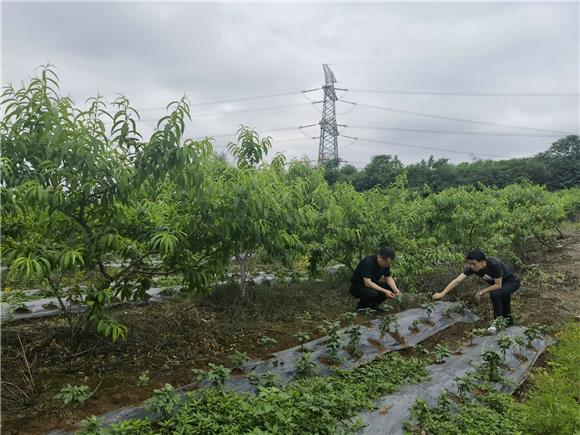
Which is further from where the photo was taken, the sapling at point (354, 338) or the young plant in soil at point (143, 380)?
the sapling at point (354, 338)

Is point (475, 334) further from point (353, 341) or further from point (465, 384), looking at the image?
point (465, 384)

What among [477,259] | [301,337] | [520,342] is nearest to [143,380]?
[301,337]

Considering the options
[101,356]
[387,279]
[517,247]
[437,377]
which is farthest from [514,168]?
[101,356]

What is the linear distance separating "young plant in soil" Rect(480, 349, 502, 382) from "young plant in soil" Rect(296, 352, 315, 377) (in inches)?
61.6

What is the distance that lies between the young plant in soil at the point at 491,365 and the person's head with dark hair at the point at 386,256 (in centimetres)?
158

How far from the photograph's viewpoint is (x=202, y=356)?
13.2 ft

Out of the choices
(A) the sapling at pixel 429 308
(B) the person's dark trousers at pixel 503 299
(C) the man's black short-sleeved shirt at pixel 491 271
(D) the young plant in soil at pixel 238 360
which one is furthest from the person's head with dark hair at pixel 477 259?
(D) the young plant in soil at pixel 238 360

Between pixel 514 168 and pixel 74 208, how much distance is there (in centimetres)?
2685

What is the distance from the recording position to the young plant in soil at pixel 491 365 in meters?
3.85

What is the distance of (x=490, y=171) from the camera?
84.3 feet

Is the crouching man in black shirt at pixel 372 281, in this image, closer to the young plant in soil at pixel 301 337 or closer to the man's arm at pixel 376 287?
the man's arm at pixel 376 287

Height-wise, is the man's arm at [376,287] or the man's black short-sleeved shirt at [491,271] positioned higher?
the man's black short-sleeved shirt at [491,271]

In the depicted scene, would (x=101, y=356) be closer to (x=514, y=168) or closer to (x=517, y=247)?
(x=517, y=247)

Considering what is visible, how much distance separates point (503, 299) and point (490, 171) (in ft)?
73.5
